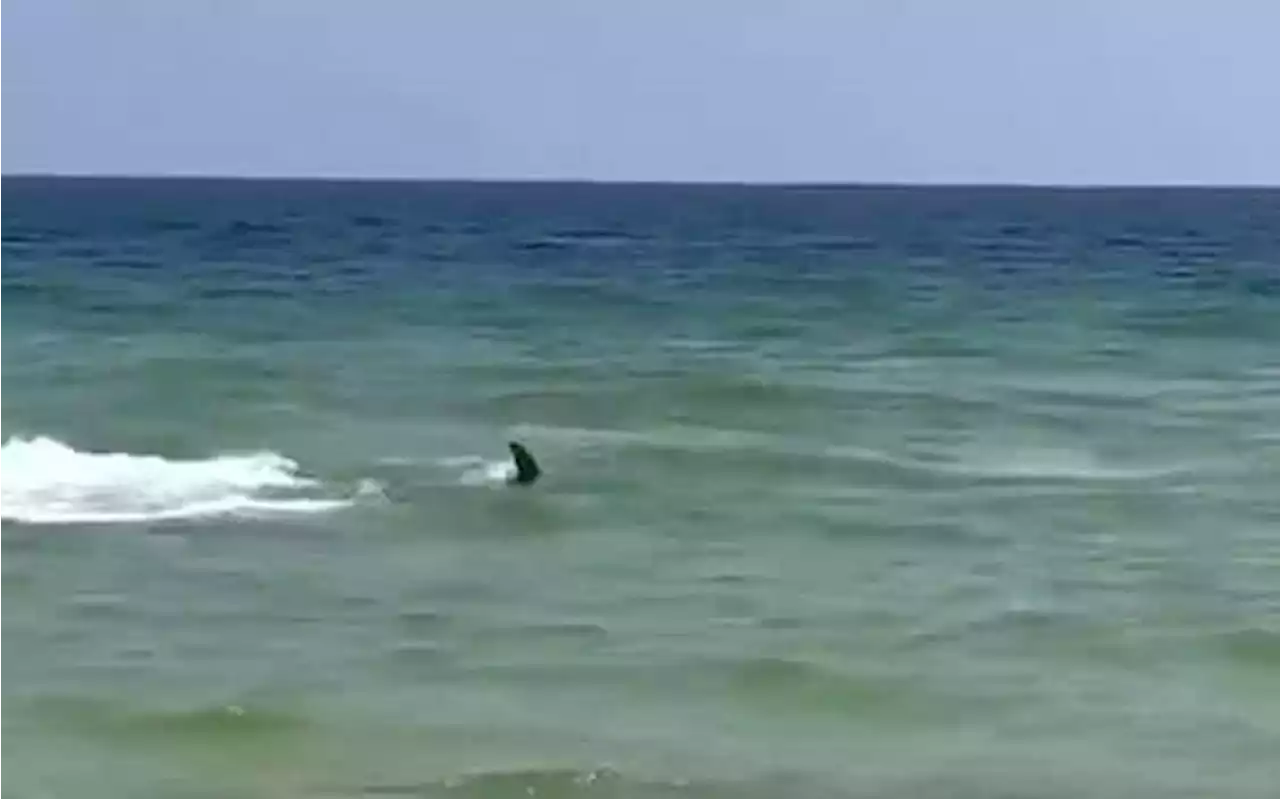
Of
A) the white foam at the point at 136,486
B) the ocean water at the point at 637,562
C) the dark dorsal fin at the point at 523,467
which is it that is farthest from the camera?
the dark dorsal fin at the point at 523,467

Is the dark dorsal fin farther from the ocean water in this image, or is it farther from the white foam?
the white foam

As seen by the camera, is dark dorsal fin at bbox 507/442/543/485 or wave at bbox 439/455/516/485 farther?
wave at bbox 439/455/516/485

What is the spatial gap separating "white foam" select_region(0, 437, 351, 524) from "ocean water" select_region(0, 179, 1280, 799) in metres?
0.07

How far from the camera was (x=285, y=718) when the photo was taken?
14086 mm

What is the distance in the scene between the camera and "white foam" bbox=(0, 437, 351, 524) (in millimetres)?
20078

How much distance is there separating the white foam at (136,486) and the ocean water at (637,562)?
0.07 metres

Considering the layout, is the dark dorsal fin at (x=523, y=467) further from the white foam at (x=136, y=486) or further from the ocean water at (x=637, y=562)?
the white foam at (x=136, y=486)

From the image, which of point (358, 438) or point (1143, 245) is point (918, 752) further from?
point (1143, 245)

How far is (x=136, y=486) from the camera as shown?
70.6 ft

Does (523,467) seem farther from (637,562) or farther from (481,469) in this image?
(637,562)

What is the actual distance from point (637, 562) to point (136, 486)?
4974 mm

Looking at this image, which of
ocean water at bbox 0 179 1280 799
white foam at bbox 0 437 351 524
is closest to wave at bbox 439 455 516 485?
ocean water at bbox 0 179 1280 799

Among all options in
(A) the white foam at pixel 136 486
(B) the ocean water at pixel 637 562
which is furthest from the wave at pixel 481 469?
(A) the white foam at pixel 136 486

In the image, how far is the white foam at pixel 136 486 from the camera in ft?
65.9
